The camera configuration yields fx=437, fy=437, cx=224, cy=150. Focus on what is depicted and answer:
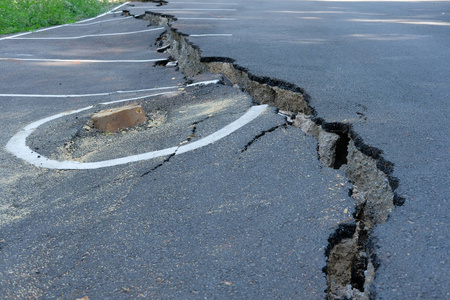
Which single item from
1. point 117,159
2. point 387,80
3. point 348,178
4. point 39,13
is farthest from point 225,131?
point 39,13

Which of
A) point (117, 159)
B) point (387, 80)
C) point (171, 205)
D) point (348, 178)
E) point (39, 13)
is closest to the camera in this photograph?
point (171, 205)

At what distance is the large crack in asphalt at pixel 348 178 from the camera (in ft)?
7.90

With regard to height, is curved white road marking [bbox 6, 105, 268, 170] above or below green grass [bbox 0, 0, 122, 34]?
below

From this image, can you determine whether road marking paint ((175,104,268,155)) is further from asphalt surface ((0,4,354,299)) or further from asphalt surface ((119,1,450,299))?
asphalt surface ((119,1,450,299))

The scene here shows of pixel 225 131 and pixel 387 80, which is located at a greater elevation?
pixel 387 80

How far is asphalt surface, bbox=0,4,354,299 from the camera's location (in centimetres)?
226

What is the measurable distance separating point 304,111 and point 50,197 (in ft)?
8.72

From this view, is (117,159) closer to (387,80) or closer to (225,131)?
(225,131)

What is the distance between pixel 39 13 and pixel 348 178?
43.1ft

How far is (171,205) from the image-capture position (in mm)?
2926

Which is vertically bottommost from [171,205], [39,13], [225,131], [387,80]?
[171,205]

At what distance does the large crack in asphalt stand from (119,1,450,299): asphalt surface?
79 mm

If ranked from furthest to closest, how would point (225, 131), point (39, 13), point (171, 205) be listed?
point (39, 13), point (225, 131), point (171, 205)

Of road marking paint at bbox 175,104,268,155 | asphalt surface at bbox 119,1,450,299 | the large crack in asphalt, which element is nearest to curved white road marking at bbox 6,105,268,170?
road marking paint at bbox 175,104,268,155
